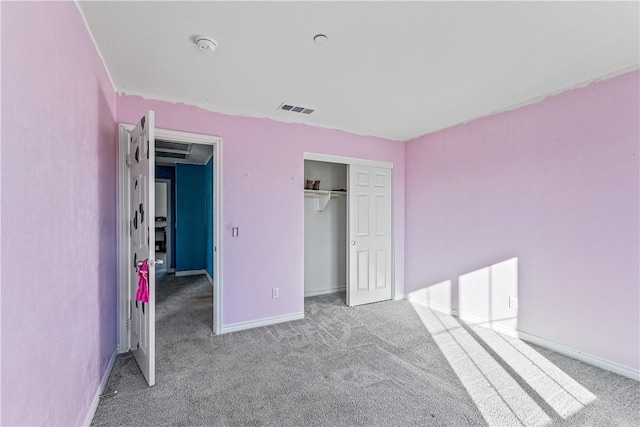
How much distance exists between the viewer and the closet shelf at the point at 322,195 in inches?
164

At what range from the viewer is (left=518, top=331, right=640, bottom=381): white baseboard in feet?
7.48

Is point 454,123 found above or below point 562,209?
above

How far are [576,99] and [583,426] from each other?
251cm

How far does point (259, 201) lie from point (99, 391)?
6.74 feet

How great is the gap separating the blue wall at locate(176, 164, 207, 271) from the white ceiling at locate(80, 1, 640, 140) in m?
3.58

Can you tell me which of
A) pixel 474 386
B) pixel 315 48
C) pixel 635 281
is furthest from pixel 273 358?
pixel 635 281

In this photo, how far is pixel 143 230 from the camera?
2.27 m

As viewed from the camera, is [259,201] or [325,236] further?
[325,236]

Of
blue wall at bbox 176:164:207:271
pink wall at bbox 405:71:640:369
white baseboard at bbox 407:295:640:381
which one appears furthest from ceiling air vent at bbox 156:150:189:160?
white baseboard at bbox 407:295:640:381

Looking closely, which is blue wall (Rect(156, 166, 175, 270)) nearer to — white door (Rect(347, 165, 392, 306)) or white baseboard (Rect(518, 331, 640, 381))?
white door (Rect(347, 165, 392, 306))

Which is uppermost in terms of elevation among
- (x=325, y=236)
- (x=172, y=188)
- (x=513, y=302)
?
(x=172, y=188)

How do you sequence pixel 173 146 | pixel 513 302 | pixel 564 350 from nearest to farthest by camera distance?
pixel 564 350 → pixel 513 302 → pixel 173 146

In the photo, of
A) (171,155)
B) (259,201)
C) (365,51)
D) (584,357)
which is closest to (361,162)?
(259,201)

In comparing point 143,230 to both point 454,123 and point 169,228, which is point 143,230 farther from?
point 169,228
